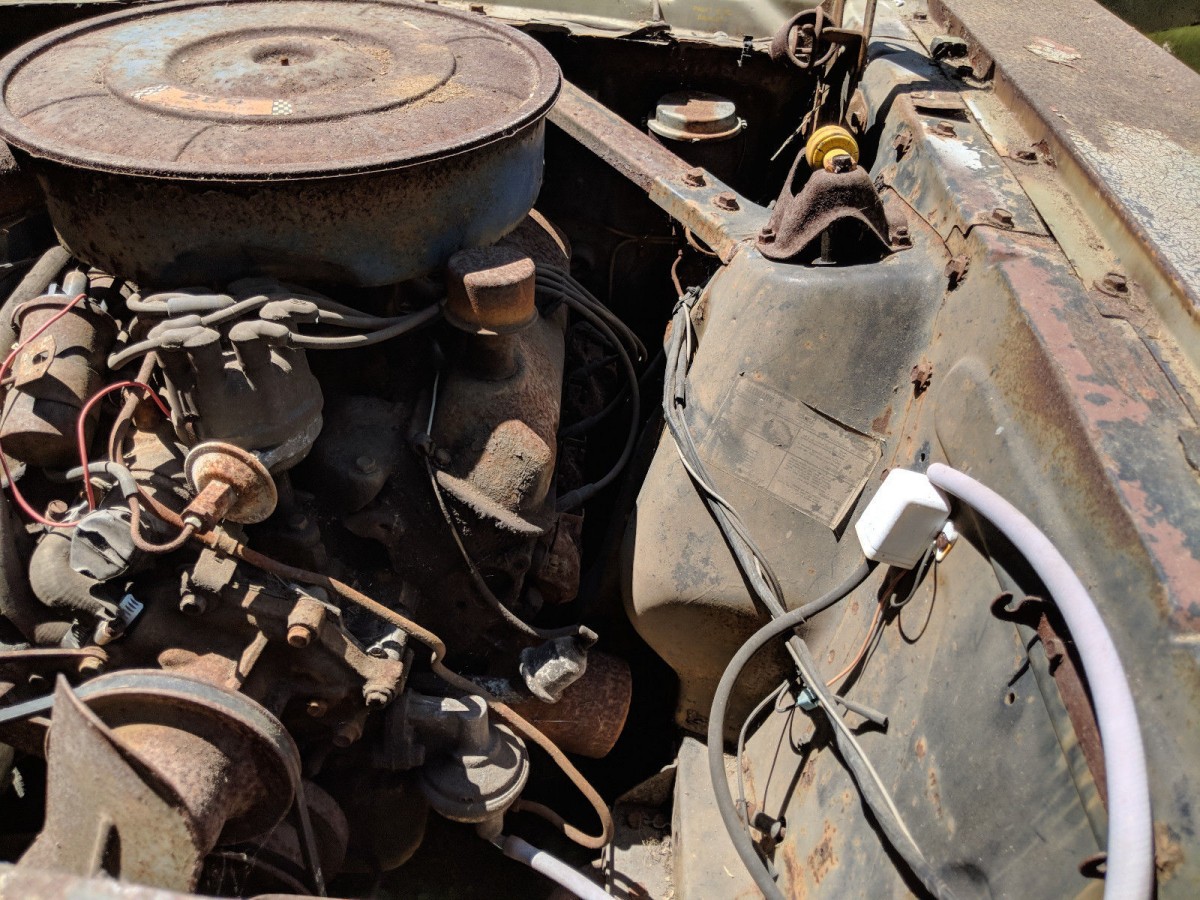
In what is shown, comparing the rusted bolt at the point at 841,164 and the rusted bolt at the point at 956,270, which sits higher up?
the rusted bolt at the point at 841,164

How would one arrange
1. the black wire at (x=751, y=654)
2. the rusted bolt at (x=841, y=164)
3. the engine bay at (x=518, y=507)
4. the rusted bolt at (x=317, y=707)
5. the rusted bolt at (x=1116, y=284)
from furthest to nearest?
the rusted bolt at (x=841, y=164)
the rusted bolt at (x=317, y=707)
the rusted bolt at (x=1116, y=284)
the black wire at (x=751, y=654)
the engine bay at (x=518, y=507)

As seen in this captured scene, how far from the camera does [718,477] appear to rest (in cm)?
197

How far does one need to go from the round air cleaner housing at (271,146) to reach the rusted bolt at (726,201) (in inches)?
20.6

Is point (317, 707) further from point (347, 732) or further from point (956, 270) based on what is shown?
point (956, 270)

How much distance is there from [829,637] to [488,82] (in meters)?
1.48

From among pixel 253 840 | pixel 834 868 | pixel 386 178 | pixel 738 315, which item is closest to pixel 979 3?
pixel 738 315

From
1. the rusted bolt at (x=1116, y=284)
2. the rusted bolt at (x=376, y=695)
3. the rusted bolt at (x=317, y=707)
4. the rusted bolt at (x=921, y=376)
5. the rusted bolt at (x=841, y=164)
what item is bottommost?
the rusted bolt at (x=317, y=707)

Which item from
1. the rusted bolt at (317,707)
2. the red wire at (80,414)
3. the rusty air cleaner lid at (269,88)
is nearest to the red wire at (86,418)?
the red wire at (80,414)

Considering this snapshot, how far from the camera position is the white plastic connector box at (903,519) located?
1.47m

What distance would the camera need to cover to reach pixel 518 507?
6.62ft

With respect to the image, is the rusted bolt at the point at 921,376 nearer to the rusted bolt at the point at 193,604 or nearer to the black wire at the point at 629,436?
the black wire at the point at 629,436

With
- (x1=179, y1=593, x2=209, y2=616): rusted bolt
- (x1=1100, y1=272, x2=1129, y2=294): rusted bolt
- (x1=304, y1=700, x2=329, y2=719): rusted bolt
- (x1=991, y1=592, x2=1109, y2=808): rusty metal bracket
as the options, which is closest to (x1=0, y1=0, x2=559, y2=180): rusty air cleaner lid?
(x1=179, y1=593, x2=209, y2=616): rusted bolt

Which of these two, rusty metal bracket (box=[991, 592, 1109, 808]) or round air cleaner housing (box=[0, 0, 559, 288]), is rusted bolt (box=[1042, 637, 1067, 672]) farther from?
round air cleaner housing (box=[0, 0, 559, 288])

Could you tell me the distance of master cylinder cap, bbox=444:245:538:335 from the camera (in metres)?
1.84
